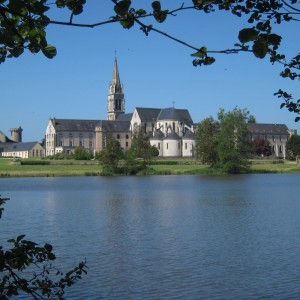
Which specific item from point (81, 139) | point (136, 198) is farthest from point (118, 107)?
point (136, 198)

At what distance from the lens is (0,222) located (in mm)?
23891

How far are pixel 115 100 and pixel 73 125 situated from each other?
24330mm

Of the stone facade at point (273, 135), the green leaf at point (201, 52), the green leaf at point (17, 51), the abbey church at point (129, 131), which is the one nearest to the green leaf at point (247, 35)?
the green leaf at point (201, 52)

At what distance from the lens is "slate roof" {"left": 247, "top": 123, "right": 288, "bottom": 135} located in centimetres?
15112

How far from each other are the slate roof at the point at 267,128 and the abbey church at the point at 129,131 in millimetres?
19953

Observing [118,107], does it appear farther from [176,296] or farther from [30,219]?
[176,296]

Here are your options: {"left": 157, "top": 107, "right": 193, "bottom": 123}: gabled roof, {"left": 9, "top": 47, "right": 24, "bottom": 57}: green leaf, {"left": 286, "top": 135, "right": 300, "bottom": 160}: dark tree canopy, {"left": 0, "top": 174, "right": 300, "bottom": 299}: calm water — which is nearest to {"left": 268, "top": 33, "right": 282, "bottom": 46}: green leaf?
{"left": 9, "top": 47, "right": 24, "bottom": 57}: green leaf

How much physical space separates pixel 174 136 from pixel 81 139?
92.8ft

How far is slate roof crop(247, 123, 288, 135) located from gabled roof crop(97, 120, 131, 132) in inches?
1319

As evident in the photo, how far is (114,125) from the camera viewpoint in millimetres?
149625

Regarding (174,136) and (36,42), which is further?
(174,136)

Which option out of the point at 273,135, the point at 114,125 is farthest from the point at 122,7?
the point at 273,135

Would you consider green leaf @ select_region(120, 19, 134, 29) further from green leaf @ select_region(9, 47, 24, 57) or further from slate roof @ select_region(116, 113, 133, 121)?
slate roof @ select_region(116, 113, 133, 121)

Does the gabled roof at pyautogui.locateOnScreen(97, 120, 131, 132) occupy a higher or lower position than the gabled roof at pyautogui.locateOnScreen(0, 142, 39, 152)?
higher
